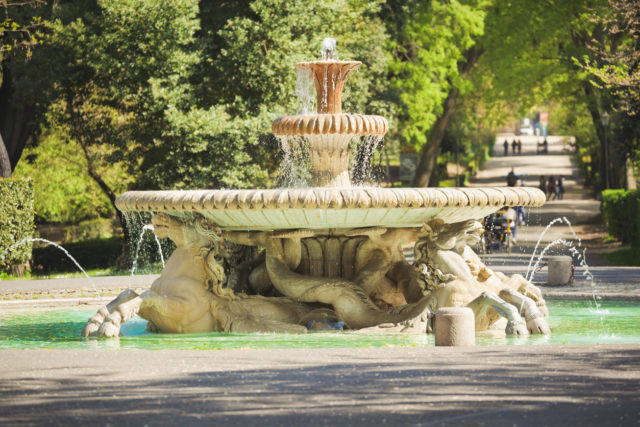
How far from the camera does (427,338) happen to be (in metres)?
10.8

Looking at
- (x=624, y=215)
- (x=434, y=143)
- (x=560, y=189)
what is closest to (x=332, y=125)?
(x=624, y=215)

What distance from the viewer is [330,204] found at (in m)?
10.4

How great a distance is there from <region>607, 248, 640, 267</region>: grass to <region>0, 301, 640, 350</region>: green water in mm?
11948

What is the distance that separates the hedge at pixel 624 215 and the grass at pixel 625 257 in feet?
1.10

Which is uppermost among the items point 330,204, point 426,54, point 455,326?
point 426,54

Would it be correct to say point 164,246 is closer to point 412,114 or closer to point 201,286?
point 412,114

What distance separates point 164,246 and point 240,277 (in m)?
14.2

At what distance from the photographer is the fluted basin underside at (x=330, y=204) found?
1042cm

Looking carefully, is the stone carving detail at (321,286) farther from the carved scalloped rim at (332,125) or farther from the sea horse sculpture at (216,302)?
the carved scalloped rim at (332,125)

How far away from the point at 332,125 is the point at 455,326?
4.17 metres

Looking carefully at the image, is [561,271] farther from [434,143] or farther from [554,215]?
[554,215]

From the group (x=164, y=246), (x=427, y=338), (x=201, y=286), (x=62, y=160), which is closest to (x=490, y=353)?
(x=427, y=338)

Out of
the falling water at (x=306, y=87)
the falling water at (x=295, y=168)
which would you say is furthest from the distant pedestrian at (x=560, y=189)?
the falling water at (x=306, y=87)

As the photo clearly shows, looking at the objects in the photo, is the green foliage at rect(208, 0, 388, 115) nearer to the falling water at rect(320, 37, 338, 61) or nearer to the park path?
the park path
